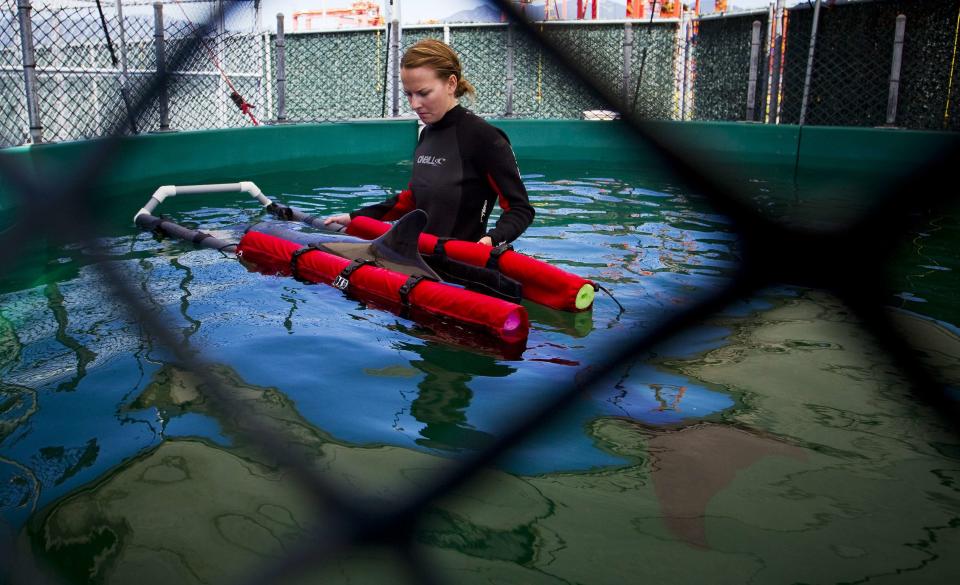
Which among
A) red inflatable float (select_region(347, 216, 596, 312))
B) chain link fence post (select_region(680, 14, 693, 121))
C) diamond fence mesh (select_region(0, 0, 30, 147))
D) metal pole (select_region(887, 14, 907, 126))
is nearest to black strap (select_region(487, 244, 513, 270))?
red inflatable float (select_region(347, 216, 596, 312))

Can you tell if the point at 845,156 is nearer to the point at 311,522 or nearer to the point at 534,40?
the point at 311,522

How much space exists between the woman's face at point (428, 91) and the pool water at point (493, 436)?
3.06ft

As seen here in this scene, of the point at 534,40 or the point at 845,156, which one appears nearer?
the point at 534,40

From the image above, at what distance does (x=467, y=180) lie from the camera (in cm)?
375

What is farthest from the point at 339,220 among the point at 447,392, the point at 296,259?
the point at 447,392

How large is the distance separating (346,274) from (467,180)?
755 millimetres

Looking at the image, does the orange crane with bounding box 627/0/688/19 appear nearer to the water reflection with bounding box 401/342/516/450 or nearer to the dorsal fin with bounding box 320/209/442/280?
the water reflection with bounding box 401/342/516/450

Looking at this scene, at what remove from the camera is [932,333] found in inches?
119

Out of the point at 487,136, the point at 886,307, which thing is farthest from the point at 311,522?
the point at 487,136

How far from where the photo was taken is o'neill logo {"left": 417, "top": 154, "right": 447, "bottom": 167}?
3791 mm

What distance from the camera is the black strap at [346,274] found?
3.41 m

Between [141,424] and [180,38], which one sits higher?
[180,38]

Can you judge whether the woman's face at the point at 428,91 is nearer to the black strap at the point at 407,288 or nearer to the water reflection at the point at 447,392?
the black strap at the point at 407,288

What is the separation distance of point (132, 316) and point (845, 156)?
24.9 ft
